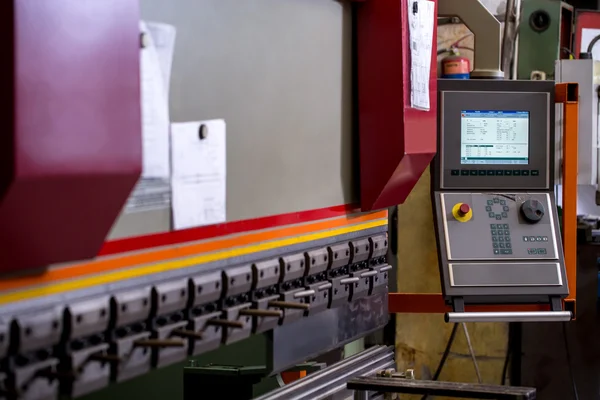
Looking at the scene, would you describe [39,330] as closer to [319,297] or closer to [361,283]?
[319,297]

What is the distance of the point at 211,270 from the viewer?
1.74 metres

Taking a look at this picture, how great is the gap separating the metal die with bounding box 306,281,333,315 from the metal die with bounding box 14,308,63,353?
815 millimetres

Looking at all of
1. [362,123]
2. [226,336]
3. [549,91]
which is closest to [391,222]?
[549,91]

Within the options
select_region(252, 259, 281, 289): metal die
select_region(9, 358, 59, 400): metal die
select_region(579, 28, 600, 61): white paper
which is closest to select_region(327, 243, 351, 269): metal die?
select_region(252, 259, 281, 289): metal die

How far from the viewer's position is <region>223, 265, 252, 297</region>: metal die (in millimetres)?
1756

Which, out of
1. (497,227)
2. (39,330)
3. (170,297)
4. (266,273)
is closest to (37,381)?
(39,330)

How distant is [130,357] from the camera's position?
59.1 inches

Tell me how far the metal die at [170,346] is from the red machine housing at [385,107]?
823 millimetres

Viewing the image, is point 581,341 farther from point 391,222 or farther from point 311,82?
point 311,82

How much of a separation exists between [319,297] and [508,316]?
763mm

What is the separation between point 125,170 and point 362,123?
107 cm

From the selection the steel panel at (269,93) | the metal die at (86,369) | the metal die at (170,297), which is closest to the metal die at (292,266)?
the steel panel at (269,93)

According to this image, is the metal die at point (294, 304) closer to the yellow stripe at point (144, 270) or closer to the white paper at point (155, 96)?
the yellow stripe at point (144, 270)

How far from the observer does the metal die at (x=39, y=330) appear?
4.20 ft
